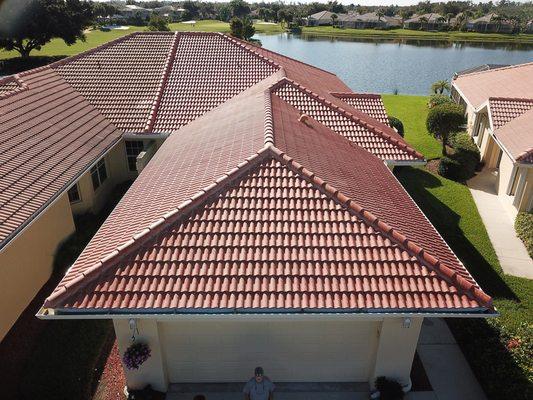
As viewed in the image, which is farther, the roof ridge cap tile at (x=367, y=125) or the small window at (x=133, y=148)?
the small window at (x=133, y=148)

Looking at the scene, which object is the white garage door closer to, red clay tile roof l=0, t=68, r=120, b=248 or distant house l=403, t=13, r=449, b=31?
red clay tile roof l=0, t=68, r=120, b=248

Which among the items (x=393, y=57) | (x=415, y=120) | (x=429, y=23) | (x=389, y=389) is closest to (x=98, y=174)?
(x=389, y=389)

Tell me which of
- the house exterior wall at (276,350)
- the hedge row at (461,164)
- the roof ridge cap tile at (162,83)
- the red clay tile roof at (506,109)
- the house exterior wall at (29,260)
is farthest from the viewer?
the hedge row at (461,164)

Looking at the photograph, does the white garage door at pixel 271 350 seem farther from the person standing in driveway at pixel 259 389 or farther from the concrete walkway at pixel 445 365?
the concrete walkway at pixel 445 365

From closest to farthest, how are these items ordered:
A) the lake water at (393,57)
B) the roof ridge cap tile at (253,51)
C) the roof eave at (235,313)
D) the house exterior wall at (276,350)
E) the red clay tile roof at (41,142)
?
the roof eave at (235,313) → the house exterior wall at (276,350) → the red clay tile roof at (41,142) → the roof ridge cap tile at (253,51) → the lake water at (393,57)

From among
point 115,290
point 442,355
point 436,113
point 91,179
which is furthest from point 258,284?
point 436,113

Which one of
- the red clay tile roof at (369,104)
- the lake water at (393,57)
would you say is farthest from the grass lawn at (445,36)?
the red clay tile roof at (369,104)
